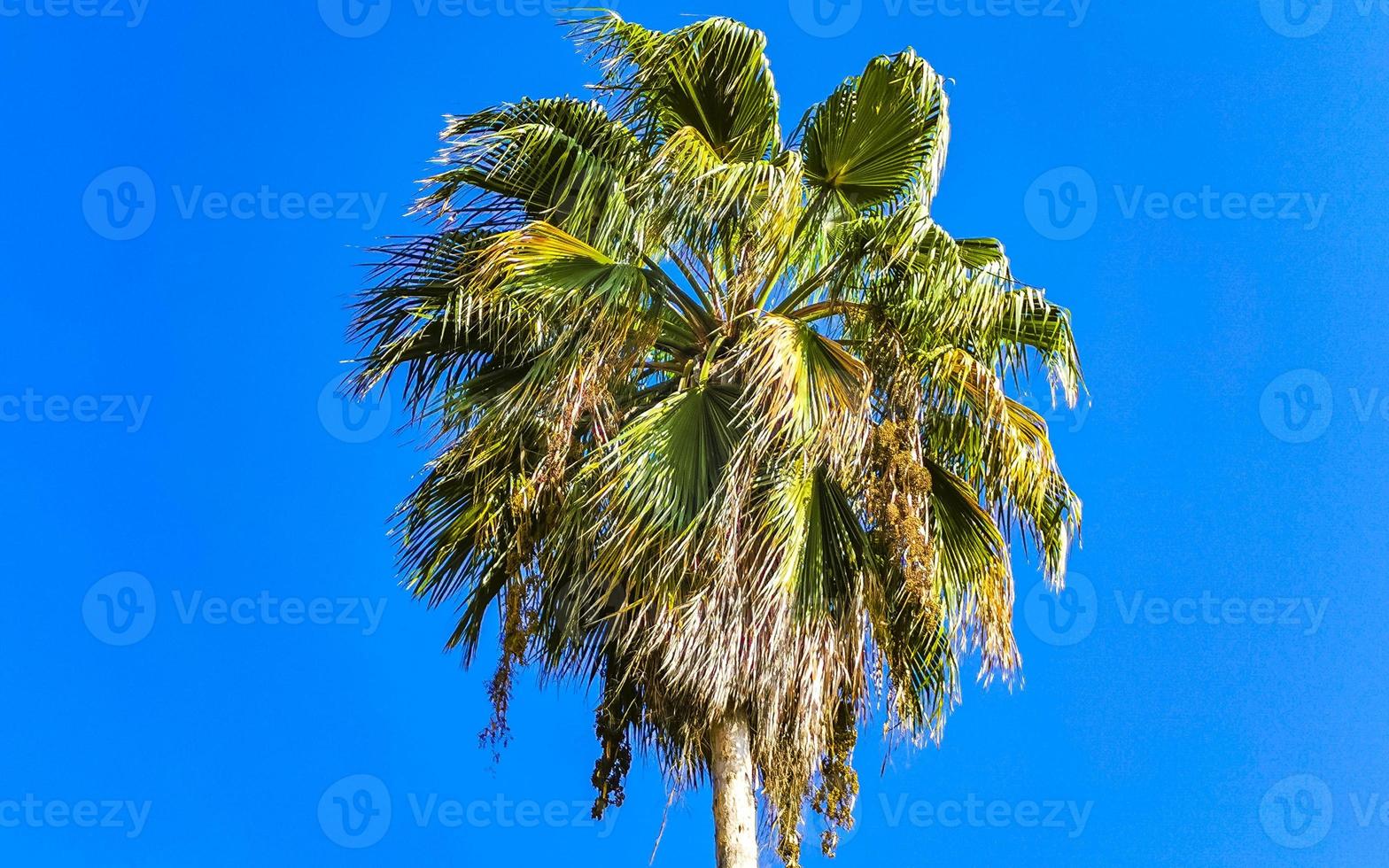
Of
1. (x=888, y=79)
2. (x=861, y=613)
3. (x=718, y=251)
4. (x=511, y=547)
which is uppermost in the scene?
(x=888, y=79)

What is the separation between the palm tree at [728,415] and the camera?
1096 cm

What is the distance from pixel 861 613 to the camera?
1118cm

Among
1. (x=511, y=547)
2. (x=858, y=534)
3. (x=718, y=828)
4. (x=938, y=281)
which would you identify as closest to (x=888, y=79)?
(x=938, y=281)

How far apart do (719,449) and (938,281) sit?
5.84 feet

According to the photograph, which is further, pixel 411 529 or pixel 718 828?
pixel 411 529

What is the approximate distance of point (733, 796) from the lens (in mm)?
11289

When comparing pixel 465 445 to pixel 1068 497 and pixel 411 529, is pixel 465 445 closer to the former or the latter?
pixel 411 529

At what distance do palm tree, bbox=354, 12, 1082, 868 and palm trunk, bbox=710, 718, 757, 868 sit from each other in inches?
0.7

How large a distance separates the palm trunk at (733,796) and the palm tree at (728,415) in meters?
0.02

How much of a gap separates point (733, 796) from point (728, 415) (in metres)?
2.45

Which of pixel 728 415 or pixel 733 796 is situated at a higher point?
pixel 728 415

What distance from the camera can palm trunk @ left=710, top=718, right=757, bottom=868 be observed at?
36.8 ft

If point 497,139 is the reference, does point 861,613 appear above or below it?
below

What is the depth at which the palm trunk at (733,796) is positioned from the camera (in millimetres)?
11203
